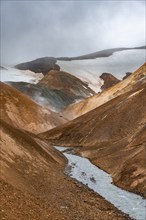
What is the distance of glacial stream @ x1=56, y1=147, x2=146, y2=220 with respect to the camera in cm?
2838

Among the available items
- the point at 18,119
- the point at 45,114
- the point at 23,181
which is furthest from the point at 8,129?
the point at 45,114

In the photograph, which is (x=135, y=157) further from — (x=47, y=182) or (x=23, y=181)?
(x=23, y=181)

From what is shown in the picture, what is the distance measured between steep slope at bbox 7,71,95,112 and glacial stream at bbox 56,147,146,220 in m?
87.5

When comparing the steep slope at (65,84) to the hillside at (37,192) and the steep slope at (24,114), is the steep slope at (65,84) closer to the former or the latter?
the steep slope at (24,114)

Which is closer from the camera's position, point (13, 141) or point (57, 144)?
point (13, 141)

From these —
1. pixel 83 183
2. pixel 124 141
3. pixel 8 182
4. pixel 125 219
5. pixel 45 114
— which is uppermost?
pixel 8 182

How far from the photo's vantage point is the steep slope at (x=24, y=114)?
94.8m

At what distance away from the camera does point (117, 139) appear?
59.8 m

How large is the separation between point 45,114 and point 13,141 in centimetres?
6434

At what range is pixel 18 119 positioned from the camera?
314ft

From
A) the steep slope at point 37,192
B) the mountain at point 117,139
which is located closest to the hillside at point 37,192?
the steep slope at point 37,192

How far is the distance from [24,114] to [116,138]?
42067 mm

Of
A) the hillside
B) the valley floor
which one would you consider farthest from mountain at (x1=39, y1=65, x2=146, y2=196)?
the valley floor

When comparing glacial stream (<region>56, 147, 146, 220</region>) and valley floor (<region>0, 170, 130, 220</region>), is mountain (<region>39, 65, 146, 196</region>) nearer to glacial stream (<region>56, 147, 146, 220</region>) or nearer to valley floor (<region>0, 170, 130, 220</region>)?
glacial stream (<region>56, 147, 146, 220</region>)
